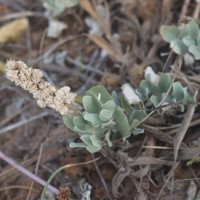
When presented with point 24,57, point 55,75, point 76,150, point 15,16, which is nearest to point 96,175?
point 76,150

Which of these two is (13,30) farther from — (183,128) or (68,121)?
(183,128)

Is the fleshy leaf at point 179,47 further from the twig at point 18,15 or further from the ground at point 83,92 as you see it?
the twig at point 18,15

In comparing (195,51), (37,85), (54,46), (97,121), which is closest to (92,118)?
(97,121)

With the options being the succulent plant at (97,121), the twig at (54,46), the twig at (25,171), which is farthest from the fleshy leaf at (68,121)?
the twig at (54,46)

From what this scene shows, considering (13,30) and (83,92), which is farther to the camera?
(13,30)

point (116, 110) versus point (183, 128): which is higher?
point (116, 110)

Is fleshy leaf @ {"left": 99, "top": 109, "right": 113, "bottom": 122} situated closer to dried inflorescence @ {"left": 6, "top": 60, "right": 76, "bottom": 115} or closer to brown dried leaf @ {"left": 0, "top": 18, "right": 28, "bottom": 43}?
dried inflorescence @ {"left": 6, "top": 60, "right": 76, "bottom": 115}

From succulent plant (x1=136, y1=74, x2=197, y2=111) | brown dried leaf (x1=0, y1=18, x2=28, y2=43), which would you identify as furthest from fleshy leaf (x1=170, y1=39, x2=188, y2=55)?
brown dried leaf (x1=0, y1=18, x2=28, y2=43)
